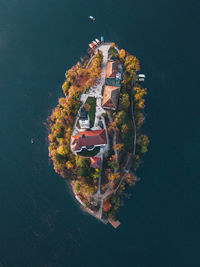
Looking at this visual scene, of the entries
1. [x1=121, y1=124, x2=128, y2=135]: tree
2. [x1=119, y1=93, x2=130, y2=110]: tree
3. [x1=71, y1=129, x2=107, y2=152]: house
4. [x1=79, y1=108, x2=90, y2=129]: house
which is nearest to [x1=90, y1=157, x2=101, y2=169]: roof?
[x1=71, y1=129, x2=107, y2=152]: house

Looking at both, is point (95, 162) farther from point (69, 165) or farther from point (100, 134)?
point (100, 134)

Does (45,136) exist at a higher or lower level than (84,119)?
higher

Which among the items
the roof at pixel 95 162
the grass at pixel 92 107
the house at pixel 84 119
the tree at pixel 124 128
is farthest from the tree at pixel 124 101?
the roof at pixel 95 162

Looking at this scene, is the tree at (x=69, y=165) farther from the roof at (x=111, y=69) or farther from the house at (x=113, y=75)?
the roof at (x=111, y=69)

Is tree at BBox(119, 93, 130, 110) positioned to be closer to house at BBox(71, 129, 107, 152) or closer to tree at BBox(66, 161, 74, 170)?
house at BBox(71, 129, 107, 152)

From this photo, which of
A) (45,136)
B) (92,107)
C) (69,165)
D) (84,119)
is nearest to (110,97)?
(92,107)

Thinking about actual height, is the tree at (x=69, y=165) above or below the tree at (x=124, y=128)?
below
